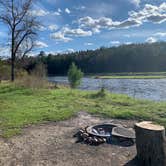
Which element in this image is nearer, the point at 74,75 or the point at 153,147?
the point at 153,147

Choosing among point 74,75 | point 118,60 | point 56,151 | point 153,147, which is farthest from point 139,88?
point 118,60

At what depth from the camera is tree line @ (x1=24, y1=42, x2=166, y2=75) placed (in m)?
77.4

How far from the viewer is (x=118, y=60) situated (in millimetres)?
81062

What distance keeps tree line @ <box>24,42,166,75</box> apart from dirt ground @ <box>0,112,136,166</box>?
233 feet

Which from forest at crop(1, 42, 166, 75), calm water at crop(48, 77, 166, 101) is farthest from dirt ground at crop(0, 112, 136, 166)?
forest at crop(1, 42, 166, 75)

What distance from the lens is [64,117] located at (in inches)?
310

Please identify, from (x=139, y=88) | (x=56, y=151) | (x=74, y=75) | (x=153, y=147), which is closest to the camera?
(x=153, y=147)

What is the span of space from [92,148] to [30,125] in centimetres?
242

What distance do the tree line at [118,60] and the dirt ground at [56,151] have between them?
233ft

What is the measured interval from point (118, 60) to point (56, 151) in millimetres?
77411

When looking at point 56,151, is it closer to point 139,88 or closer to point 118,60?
point 139,88

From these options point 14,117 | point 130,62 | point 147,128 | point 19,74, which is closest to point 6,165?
point 147,128

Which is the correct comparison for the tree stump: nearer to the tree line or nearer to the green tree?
the green tree

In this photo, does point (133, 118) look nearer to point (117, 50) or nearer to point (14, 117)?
point (14, 117)
